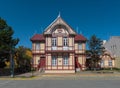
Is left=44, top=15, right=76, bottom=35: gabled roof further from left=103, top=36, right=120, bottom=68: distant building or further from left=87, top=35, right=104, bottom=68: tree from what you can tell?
left=103, top=36, right=120, bottom=68: distant building

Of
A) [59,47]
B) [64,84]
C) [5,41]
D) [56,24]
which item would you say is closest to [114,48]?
[59,47]

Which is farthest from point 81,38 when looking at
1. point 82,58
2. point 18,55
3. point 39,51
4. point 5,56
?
point 5,56

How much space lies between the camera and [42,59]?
47812mm

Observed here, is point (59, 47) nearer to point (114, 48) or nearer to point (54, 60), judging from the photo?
point (54, 60)

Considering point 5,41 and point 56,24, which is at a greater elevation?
point 56,24

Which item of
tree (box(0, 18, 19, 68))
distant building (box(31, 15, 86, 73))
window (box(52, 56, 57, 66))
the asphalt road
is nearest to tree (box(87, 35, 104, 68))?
distant building (box(31, 15, 86, 73))

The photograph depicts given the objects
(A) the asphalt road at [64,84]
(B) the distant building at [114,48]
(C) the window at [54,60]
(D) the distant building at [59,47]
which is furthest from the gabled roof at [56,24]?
(B) the distant building at [114,48]

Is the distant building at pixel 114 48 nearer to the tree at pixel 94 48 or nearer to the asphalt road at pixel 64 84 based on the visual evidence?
the tree at pixel 94 48

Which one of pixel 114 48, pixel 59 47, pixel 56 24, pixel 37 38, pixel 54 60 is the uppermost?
pixel 56 24

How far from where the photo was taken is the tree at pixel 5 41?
34938 millimetres

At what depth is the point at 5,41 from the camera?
37.4 meters

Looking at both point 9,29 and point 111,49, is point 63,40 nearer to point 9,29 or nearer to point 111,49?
point 9,29

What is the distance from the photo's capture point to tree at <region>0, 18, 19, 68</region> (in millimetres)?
34938

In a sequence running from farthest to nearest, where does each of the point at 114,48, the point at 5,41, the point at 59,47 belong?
the point at 114,48 < the point at 59,47 < the point at 5,41
